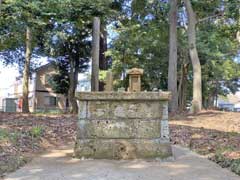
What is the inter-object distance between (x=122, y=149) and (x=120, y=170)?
97cm

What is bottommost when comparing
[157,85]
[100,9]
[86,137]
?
[86,137]

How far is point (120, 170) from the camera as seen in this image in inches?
225

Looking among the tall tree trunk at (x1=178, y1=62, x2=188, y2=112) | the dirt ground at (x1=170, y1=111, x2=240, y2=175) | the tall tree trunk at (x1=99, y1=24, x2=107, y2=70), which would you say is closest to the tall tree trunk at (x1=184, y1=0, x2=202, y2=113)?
the dirt ground at (x1=170, y1=111, x2=240, y2=175)

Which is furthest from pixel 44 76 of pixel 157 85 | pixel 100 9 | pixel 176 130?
pixel 176 130

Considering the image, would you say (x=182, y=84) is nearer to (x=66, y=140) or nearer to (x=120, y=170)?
(x=66, y=140)

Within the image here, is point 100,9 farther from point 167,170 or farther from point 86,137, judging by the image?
point 167,170

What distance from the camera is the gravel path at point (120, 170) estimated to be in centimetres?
527

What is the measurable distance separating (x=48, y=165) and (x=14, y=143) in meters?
1.54

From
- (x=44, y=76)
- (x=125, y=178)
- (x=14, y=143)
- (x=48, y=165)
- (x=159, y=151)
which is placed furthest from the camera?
(x=44, y=76)

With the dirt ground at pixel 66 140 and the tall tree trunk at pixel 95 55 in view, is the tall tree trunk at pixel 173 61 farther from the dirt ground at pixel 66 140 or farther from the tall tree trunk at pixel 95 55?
the dirt ground at pixel 66 140

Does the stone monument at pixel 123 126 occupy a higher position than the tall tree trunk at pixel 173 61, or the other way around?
the tall tree trunk at pixel 173 61

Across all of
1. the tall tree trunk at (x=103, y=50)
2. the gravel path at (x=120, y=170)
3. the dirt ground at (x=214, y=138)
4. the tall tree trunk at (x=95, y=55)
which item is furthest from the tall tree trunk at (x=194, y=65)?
the gravel path at (x=120, y=170)

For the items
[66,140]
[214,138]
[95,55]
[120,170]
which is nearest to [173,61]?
[95,55]

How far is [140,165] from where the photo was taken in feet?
20.3
